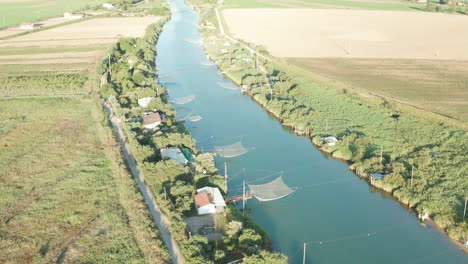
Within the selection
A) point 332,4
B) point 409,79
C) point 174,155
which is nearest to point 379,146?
point 174,155

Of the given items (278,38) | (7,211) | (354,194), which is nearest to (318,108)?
(354,194)

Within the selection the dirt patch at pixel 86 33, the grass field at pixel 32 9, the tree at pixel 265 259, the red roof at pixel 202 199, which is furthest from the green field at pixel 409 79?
the grass field at pixel 32 9

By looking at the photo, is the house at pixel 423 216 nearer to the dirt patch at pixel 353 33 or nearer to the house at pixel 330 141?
the house at pixel 330 141

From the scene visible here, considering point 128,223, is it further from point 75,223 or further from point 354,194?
point 354,194

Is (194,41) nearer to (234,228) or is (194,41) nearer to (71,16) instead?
(71,16)

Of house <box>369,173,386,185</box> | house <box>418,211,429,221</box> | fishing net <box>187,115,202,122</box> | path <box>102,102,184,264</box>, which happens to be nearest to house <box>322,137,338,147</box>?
house <box>369,173,386,185</box>

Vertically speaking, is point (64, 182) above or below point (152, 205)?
above
